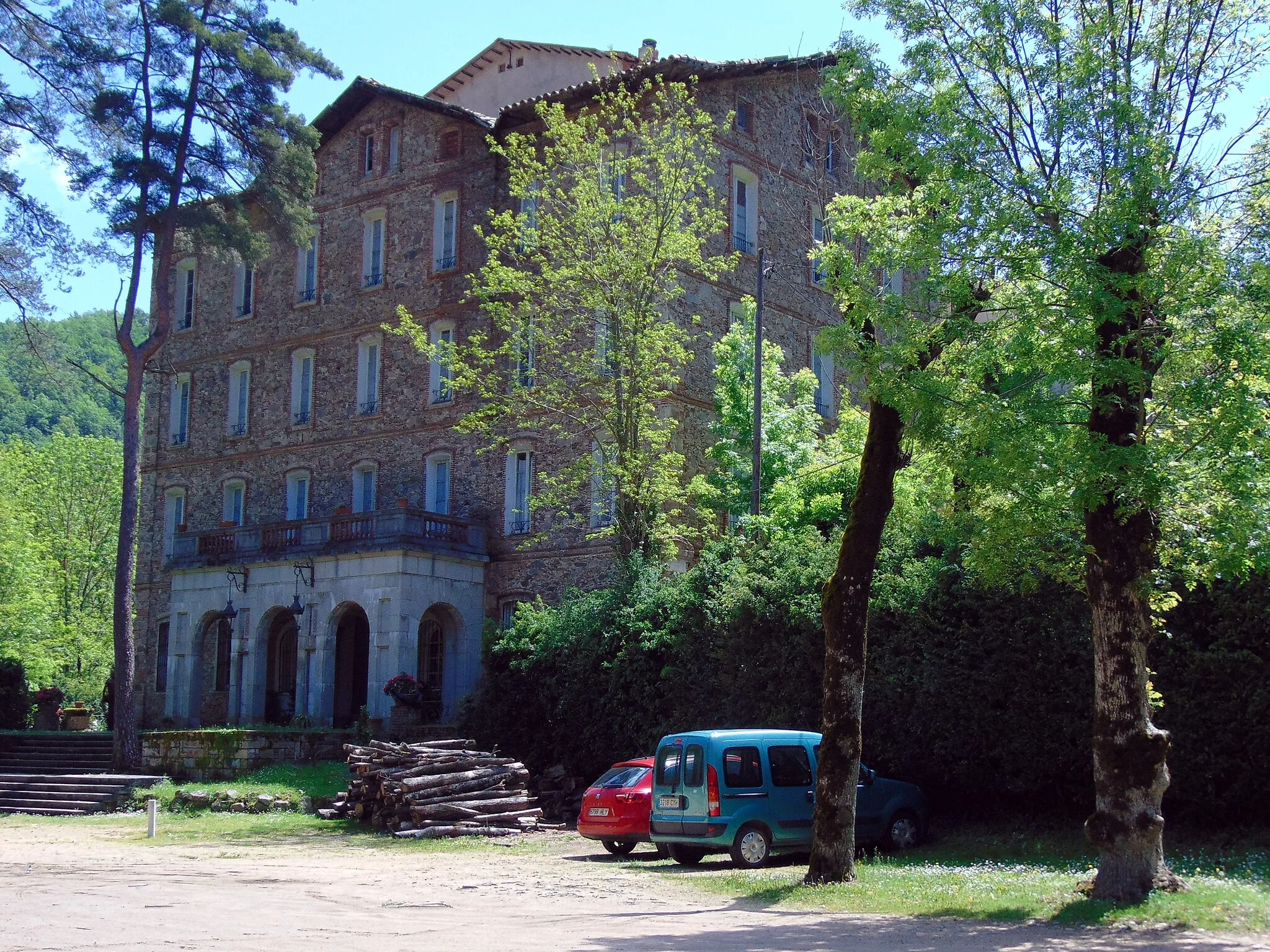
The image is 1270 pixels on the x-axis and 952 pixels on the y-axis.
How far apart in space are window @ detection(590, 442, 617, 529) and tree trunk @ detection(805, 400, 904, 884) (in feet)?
44.7

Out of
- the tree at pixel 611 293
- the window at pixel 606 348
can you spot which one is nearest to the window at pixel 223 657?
the tree at pixel 611 293

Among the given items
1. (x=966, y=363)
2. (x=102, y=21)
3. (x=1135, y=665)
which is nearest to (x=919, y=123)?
(x=966, y=363)

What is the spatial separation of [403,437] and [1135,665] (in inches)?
1064

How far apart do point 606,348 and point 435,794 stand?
11611 mm

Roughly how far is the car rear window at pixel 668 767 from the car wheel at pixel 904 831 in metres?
3.08

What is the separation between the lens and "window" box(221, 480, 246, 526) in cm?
3997

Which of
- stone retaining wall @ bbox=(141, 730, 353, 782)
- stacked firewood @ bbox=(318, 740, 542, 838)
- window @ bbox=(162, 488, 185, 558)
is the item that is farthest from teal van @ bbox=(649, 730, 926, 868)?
window @ bbox=(162, 488, 185, 558)

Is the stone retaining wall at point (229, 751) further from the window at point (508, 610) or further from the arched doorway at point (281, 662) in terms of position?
the arched doorway at point (281, 662)

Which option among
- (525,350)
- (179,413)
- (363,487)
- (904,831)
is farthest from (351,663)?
(904,831)

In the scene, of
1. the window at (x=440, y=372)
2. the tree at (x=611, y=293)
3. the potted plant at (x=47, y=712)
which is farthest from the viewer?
the potted plant at (x=47, y=712)

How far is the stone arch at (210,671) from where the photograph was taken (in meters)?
35.9

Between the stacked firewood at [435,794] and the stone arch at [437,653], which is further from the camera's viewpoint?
the stone arch at [437,653]

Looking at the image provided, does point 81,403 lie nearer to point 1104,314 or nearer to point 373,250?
point 373,250

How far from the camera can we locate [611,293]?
2800 centimetres
